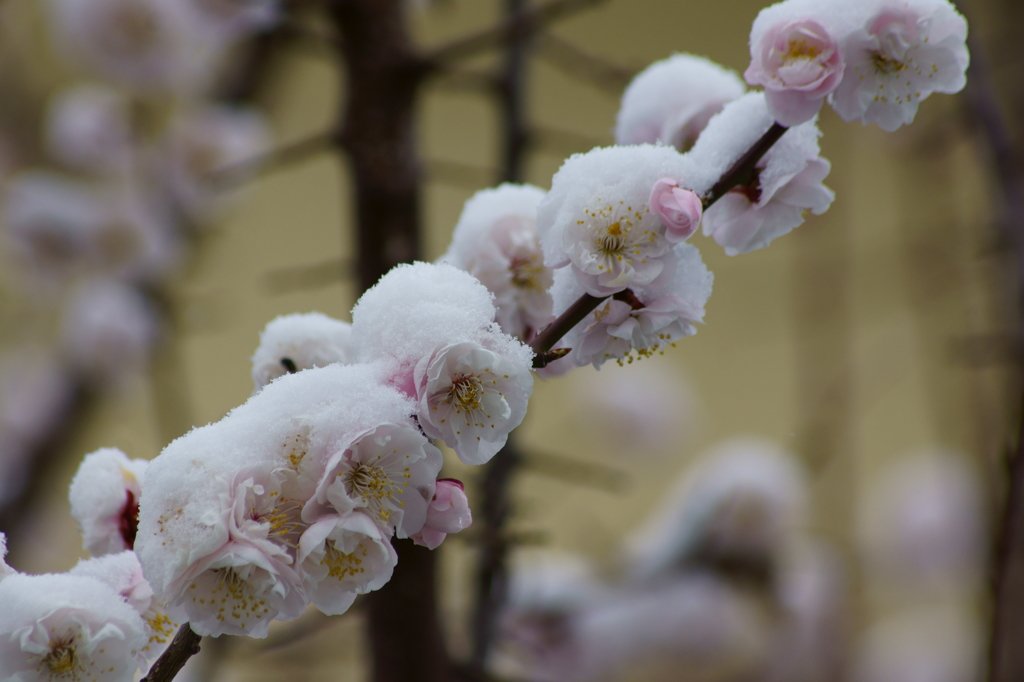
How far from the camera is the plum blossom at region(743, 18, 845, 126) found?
0.30 meters

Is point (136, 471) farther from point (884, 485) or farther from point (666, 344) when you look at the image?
point (884, 485)

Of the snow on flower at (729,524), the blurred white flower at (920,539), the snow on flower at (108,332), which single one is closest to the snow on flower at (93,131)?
the snow on flower at (108,332)

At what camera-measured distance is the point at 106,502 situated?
1.16ft

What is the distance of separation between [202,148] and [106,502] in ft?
3.93

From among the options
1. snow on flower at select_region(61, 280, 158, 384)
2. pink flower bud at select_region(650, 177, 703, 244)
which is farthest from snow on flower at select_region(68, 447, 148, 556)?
snow on flower at select_region(61, 280, 158, 384)

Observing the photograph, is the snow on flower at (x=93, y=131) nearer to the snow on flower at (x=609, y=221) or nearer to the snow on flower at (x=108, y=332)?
the snow on flower at (x=108, y=332)

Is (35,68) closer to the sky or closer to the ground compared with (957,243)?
closer to the ground

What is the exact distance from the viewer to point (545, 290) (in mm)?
380

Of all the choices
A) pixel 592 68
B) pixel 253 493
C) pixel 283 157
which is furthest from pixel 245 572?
pixel 592 68

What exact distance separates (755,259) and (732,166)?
6.95ft

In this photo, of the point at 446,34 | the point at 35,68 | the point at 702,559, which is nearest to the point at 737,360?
the point at 446,34

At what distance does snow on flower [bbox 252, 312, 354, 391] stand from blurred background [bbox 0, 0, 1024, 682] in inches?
9.7

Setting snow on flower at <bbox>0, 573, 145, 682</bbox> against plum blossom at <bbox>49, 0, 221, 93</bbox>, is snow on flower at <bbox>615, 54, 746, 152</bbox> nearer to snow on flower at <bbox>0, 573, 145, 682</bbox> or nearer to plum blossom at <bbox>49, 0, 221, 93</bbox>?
snow on flower at <bbox>0, 573, 145, 682</bbox>

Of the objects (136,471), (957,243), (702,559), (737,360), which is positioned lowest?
(737,360)
